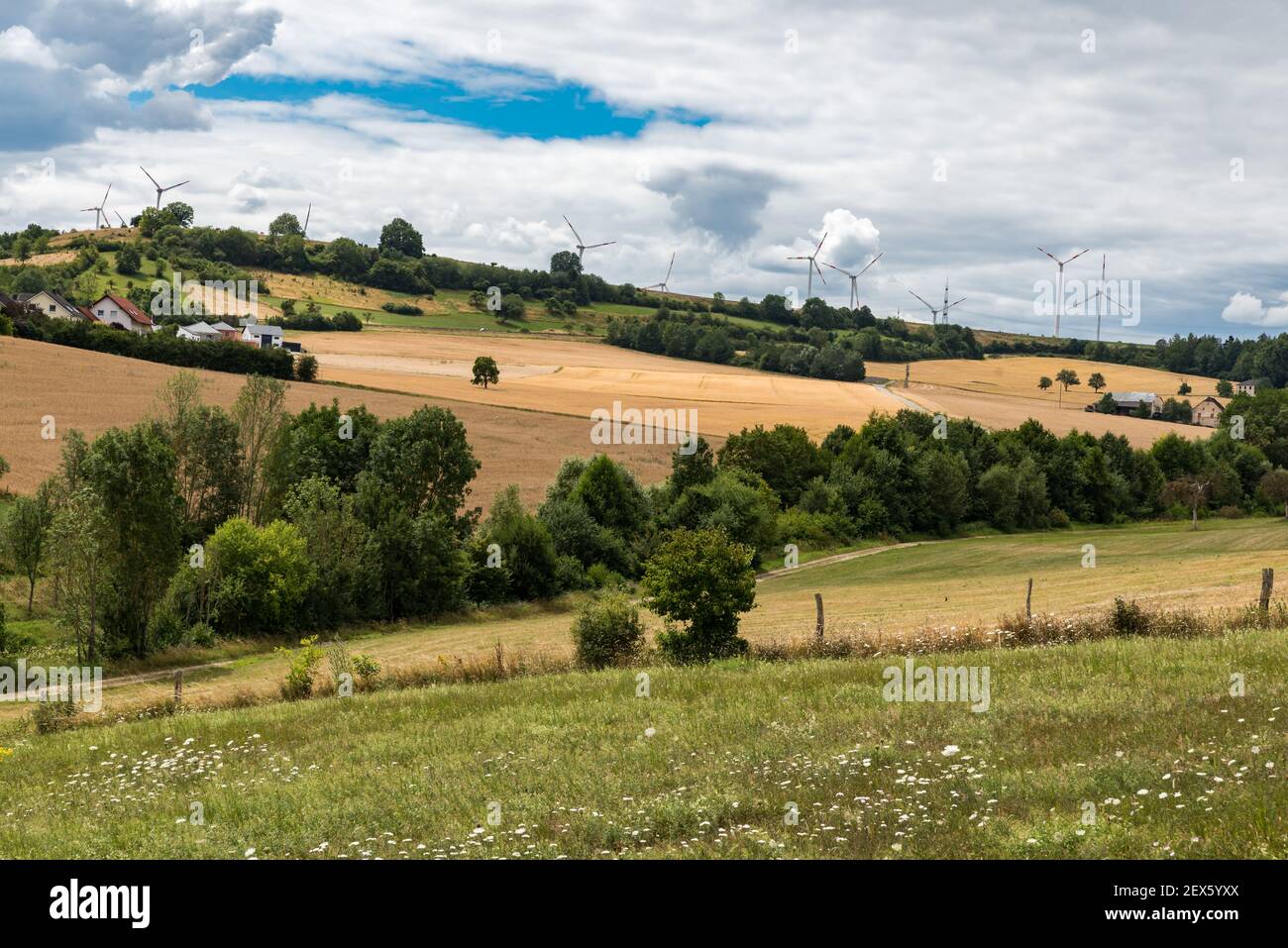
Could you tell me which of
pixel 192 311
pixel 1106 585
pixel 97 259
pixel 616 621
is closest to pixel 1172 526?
pixel 1106 585

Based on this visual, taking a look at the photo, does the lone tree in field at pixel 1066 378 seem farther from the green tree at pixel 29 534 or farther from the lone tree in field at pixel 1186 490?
the green tree at pixel 29 534

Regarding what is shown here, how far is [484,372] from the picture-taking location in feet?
443

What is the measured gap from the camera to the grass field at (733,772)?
11.6m

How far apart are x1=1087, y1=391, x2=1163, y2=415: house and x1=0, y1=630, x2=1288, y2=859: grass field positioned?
503ft

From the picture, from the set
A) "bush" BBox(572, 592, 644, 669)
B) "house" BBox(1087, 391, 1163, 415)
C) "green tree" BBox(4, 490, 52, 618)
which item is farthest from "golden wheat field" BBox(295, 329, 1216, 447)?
"bush" BBox(572, 592, 644, 669)

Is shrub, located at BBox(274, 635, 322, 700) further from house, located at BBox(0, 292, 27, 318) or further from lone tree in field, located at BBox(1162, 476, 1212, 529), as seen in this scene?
house, located at BBox(0, 292, 27, 318)

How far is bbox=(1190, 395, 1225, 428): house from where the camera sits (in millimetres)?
159500

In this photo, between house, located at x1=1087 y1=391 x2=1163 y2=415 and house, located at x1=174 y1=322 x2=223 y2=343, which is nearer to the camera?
house, located at x1=174 y1=322 x2=223 y2=343

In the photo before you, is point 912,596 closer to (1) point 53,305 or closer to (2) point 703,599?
(2) point 703,599

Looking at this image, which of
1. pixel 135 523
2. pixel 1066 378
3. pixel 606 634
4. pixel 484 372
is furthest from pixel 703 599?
pixel 1066 378

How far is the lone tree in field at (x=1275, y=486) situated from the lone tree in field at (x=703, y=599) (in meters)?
96.2

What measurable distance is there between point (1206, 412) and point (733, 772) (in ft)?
554

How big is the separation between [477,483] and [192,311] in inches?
3614

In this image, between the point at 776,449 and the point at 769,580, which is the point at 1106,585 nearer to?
the point at 769,580
